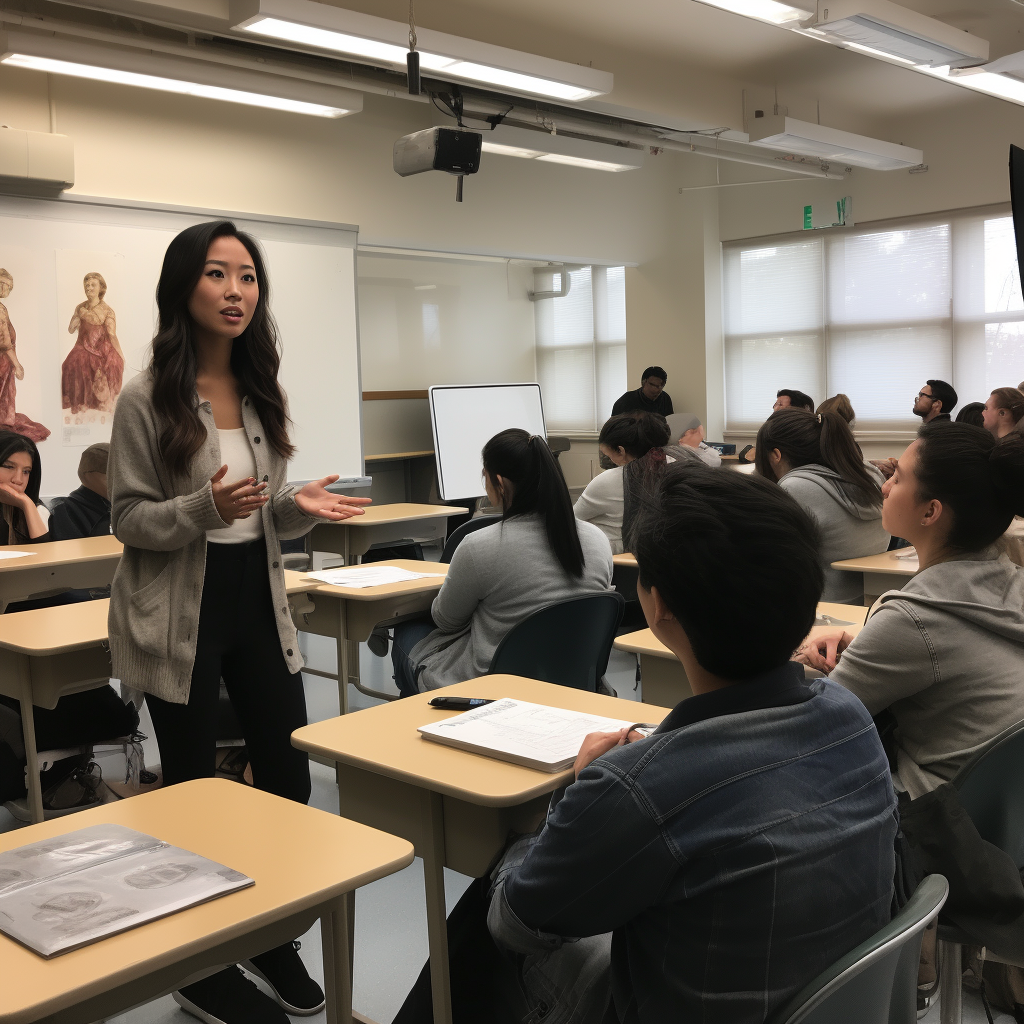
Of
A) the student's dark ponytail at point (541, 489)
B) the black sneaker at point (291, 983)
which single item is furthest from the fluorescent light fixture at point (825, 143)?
the black sneaker at point (291, 983)

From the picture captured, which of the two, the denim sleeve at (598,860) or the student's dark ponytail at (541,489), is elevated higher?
the student's dark ponytail at (541,489)

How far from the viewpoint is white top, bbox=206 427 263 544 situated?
6.27 feet

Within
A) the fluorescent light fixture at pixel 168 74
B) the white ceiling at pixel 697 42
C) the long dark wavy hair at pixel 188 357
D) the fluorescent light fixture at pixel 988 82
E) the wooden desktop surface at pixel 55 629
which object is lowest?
the wooden desktop surface at pixel 55 629

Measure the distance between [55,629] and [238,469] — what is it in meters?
0.91

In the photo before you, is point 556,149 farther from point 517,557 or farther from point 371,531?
point 517,557

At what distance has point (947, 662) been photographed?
1.62 meters

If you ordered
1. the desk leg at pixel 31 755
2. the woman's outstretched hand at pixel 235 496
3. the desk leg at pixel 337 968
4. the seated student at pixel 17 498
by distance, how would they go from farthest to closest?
1. the seated student at pixel 17 498
2. the desk leg at pixel 31 755
3. the woman's outstretched hand at pixel 235 496
4. the desk leg at pixel 337 968

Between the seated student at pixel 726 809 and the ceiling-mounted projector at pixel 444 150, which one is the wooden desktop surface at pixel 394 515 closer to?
the ceiling-mounted projector at pixel 444 150

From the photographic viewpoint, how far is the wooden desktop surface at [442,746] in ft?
4.66

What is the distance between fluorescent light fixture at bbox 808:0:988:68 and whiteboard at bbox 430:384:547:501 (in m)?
4.09

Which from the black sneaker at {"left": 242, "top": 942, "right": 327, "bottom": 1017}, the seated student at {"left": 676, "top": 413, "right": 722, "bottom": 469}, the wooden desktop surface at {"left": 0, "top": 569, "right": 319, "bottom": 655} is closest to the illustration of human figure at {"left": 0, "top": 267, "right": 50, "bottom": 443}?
the wooden desktop surface at {"left": 0, "top": 569, "right": 319, "bottom": 655}

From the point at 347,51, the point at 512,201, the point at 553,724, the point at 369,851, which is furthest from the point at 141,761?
the point at 512,201

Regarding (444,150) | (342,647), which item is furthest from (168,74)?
(342,647)

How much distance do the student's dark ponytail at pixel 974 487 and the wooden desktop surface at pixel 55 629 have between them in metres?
1.56
